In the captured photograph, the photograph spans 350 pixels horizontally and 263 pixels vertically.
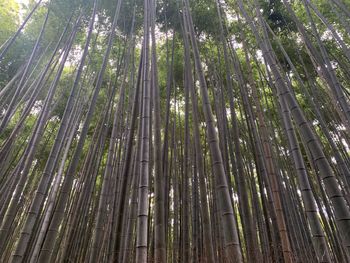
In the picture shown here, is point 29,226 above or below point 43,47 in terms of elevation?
below

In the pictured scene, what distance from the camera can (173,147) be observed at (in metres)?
4.26

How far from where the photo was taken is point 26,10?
556 cm

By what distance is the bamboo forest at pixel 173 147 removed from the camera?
78.8 inches

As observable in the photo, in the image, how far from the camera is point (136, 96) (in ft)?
9.34

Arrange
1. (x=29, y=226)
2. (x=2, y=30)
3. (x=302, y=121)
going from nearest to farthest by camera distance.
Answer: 1. (x=302, y=121)
2. (x=29, y=226)
3. (x=2, y=30)

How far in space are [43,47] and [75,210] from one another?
307cm

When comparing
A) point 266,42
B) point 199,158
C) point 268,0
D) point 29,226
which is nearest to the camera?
point 29,226

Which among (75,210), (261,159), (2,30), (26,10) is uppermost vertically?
(26,10)

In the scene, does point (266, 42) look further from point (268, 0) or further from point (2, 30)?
point (2, 30)

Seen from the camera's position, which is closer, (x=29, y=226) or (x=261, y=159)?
(x=29, y=226)

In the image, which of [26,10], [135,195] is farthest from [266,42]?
[26,10]

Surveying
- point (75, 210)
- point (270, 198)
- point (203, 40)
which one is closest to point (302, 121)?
point (270, 198)

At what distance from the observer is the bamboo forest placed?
200 centimetres

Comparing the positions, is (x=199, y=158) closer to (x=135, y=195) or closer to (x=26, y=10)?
(x=135, y=195)
